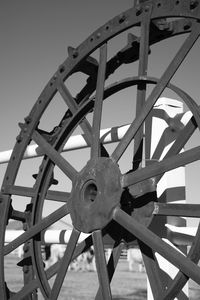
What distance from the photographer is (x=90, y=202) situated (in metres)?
2.87

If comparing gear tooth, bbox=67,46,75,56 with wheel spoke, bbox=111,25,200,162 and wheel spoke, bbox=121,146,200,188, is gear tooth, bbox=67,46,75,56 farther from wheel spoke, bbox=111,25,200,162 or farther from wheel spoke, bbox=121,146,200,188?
wheel spoke, bbox=121,146,200,188

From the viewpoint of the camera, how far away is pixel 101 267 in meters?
2.70

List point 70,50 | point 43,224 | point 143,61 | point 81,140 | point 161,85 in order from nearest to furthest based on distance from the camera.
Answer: point 161,85, point 143,61, point 43,224, point 70,50, point 81,140

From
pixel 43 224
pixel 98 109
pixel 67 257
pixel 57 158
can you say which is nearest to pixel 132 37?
pixel 98 109

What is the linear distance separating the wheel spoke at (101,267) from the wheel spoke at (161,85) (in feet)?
1.43

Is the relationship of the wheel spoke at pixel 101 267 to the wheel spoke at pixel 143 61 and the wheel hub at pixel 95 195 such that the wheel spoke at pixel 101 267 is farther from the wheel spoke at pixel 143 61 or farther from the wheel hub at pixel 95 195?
the wheel spoke at pixel 143 61

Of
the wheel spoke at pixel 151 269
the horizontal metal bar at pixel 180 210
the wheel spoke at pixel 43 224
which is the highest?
the wheel spoke at pixel 43 224

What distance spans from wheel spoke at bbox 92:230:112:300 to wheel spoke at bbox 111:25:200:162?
0.44 metres

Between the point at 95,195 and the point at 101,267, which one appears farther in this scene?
the point at 95,195

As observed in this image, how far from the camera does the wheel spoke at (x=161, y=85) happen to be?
260 centimetres

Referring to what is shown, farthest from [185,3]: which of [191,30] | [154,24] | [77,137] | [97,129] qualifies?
[77,137]

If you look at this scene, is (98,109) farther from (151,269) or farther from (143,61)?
(151,269)

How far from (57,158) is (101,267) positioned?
32.7 inches

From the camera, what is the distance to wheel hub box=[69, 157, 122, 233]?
8.86 feet
